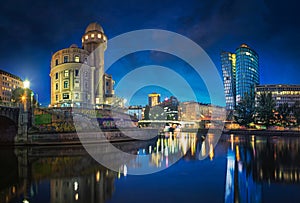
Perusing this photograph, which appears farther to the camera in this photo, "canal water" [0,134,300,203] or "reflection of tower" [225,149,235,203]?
"canal water" [0,134,300,203]

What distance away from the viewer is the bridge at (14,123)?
44.7 meters

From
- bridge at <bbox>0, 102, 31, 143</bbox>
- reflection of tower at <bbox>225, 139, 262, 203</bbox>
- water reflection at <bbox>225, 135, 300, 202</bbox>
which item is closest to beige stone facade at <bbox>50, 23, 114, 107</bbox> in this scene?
bridge at <bbox>0, 102, 31, 143</bbox>

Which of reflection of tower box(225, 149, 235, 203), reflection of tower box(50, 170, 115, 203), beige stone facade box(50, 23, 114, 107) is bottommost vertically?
reflection of tower box(225, 149, 235, 203)

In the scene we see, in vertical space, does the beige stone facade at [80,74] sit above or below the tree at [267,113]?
above

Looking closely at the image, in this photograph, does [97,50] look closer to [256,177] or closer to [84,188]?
[84,188]

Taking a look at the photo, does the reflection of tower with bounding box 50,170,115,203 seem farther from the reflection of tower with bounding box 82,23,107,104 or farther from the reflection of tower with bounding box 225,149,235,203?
the reflection of tower with bounding box 82,23,107,104

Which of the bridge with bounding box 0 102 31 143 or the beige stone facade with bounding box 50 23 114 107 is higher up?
the beige stone facade with bounding box 50 23 114 107

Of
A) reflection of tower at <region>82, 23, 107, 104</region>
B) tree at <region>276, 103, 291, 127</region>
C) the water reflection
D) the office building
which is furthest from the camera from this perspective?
the office building

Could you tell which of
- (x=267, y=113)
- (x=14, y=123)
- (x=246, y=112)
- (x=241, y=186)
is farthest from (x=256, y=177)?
(x=246, y=112)

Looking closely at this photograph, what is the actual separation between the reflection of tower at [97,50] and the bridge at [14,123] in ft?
137

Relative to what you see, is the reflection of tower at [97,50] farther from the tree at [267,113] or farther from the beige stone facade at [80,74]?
the tree at [267,113]

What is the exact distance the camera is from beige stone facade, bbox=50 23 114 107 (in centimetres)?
7794

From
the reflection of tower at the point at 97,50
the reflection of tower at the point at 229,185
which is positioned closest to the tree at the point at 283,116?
the reflection of tower at the point at 97,50

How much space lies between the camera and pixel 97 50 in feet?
290
